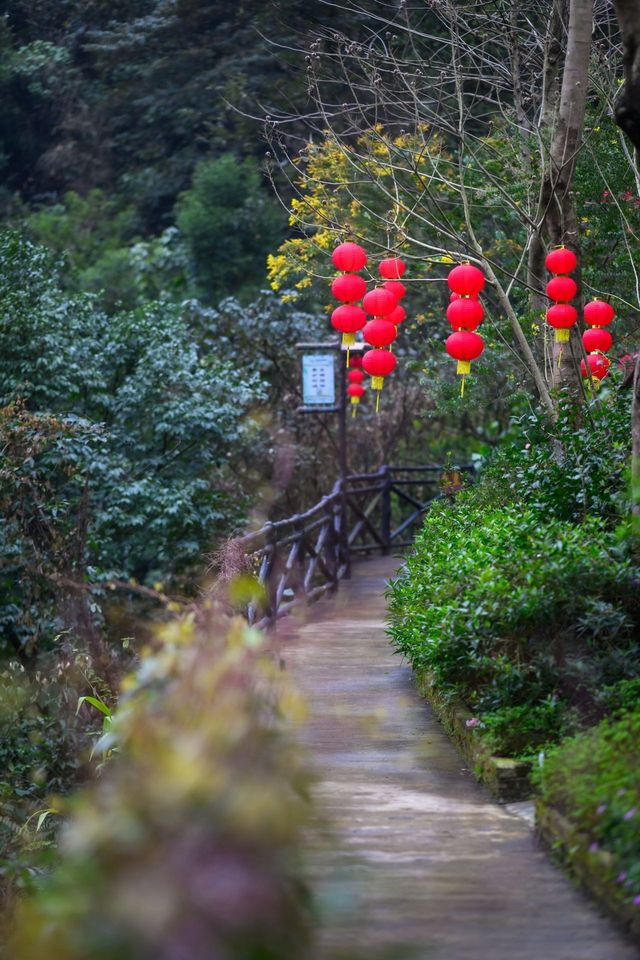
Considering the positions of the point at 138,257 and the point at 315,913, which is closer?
the point at 315,913

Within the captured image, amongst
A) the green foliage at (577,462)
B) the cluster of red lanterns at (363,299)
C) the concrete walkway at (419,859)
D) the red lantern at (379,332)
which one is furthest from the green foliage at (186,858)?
the red lantern at (379,332)

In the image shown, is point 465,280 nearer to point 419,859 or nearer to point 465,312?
point 465,312

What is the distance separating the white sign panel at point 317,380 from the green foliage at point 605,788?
909 cm

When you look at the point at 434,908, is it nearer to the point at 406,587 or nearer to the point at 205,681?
the point at 205,681

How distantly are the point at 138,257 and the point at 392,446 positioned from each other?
22.5 ft

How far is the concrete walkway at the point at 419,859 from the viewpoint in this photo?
3.80m

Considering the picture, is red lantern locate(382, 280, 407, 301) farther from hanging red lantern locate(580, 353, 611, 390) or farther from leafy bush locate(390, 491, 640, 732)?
leafy bush locate(390, 491, 640, 732)

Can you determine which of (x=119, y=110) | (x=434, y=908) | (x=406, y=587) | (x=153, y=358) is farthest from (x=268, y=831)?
(x=119, y=110)

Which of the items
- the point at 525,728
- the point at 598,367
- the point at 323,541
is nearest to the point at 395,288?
the point at 598,367

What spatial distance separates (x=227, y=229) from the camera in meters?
22.4

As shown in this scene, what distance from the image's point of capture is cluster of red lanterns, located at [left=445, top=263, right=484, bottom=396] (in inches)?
344

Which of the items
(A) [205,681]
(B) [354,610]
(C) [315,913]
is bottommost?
(B) [354,610]

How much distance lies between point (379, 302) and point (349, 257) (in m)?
0.45

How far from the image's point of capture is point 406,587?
8977 mm
